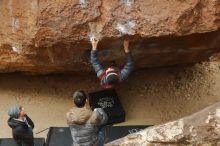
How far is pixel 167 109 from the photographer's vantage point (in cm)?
722

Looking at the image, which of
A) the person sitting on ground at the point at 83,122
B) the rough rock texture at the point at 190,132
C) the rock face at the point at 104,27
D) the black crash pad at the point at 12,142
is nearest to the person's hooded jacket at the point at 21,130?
the black crash pad at the point at 12,142

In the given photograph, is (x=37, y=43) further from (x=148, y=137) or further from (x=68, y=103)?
(x=148, y=137)

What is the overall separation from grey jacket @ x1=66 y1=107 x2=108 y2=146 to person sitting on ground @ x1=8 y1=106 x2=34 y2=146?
0.65m

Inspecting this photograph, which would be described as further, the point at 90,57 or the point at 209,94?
the point at 209,94

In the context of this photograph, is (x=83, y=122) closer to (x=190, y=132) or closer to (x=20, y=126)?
(x=20, y=126)

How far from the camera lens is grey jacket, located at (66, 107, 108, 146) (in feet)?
18.2

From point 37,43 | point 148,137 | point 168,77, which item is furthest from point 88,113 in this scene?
point 168,77

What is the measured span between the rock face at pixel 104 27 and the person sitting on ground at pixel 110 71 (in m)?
0.13

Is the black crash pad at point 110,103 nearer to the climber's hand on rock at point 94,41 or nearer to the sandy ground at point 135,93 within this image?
the sandy ground at point 135,93

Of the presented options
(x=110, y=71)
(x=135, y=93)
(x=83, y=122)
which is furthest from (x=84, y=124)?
(x=135, y=93)

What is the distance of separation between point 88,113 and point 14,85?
2262mm

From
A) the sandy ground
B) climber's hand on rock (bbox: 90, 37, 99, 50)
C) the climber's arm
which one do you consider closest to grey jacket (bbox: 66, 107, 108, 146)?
the climber's arm

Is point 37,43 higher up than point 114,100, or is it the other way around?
point 37,43

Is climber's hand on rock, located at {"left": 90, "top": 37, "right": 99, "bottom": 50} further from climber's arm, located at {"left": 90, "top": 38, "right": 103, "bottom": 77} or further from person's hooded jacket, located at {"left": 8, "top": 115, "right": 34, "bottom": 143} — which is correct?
person's hooded jacket, located at {"left": 8, "top": 115, "right": 34, "bottom": 143}
